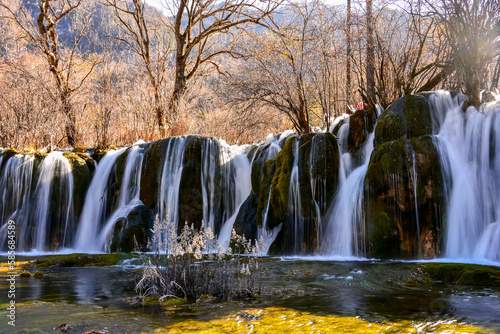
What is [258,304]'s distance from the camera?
16.8 feet

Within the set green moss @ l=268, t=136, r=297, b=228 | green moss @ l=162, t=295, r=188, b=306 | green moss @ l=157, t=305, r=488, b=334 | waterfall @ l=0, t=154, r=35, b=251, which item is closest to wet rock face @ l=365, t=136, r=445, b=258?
green moss @ l=268, t=136, r=297, b=228

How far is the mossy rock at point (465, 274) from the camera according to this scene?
20.2 feet

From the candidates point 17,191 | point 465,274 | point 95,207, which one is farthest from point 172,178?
point 465,274

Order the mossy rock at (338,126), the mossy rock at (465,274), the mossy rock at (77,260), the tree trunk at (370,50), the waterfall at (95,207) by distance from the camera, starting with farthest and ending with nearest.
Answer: the waterfall at (95,207) → the tree trunk at (370,50) → the mossy rock at (338,126) → the mossy rock at (77,260) → the mossy rock at (465,274)

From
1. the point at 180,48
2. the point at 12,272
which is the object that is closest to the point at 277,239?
the point at 12,272

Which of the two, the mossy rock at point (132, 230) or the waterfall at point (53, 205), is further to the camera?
the waterfall at point (53, 205)

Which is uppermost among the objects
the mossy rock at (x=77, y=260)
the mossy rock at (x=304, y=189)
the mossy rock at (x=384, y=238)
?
the mossy rock at (x=304, y=189)

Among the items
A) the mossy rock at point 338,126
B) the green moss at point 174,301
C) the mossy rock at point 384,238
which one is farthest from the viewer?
the mossy rock at point 338,126

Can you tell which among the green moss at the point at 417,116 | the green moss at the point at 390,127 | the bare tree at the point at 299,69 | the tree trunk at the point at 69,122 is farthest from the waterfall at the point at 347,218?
the tree trunk at the point at 69,122

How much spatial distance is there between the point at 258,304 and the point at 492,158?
21.3 ft

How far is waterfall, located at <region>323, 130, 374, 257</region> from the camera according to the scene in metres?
9.43

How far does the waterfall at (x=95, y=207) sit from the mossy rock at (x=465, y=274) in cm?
969

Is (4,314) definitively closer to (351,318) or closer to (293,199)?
(351,318)

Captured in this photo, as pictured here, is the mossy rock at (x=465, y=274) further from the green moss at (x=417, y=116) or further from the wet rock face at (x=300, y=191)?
the green moss at (x=417, y=116)
